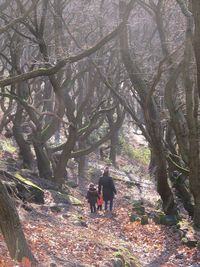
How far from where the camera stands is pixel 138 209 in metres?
17.4

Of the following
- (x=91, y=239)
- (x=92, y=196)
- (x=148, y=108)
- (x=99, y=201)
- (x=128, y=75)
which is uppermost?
(x=128, y=75)

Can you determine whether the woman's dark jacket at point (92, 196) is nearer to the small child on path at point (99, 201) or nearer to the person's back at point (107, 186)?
the small child on path at point (99, 201)

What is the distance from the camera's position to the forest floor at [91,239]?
9.41 meters

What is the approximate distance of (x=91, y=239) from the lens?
444 inches

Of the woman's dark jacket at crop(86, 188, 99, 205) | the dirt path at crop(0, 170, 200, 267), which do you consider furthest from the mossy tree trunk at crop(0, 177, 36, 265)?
the woman's dark jacket at crop(86, 188, 99, 205)

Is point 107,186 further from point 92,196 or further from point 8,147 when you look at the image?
point 8,147

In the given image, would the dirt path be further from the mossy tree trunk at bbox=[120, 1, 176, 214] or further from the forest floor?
the mossy tree trunk at bbox=[120, 1, 176, 214]

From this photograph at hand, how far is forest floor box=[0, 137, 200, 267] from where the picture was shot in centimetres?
941

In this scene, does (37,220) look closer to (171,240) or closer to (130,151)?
(171,240)

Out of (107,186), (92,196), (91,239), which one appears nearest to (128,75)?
(107,186)

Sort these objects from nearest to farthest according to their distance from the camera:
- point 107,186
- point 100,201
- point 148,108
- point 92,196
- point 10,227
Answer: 1. point 10,227
2. point 148,108
3. point 92,196
4. point 107,186
5. point 100,201

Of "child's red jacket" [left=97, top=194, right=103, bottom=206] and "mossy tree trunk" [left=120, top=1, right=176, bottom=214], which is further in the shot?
"child's red jacket" [left=97, top=194, right=103, bottom=206]

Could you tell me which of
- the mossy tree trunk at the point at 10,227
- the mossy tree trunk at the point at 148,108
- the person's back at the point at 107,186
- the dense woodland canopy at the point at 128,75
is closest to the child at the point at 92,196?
the person's back at the point at 107,186

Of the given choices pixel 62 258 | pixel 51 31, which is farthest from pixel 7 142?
pixel 62 258
